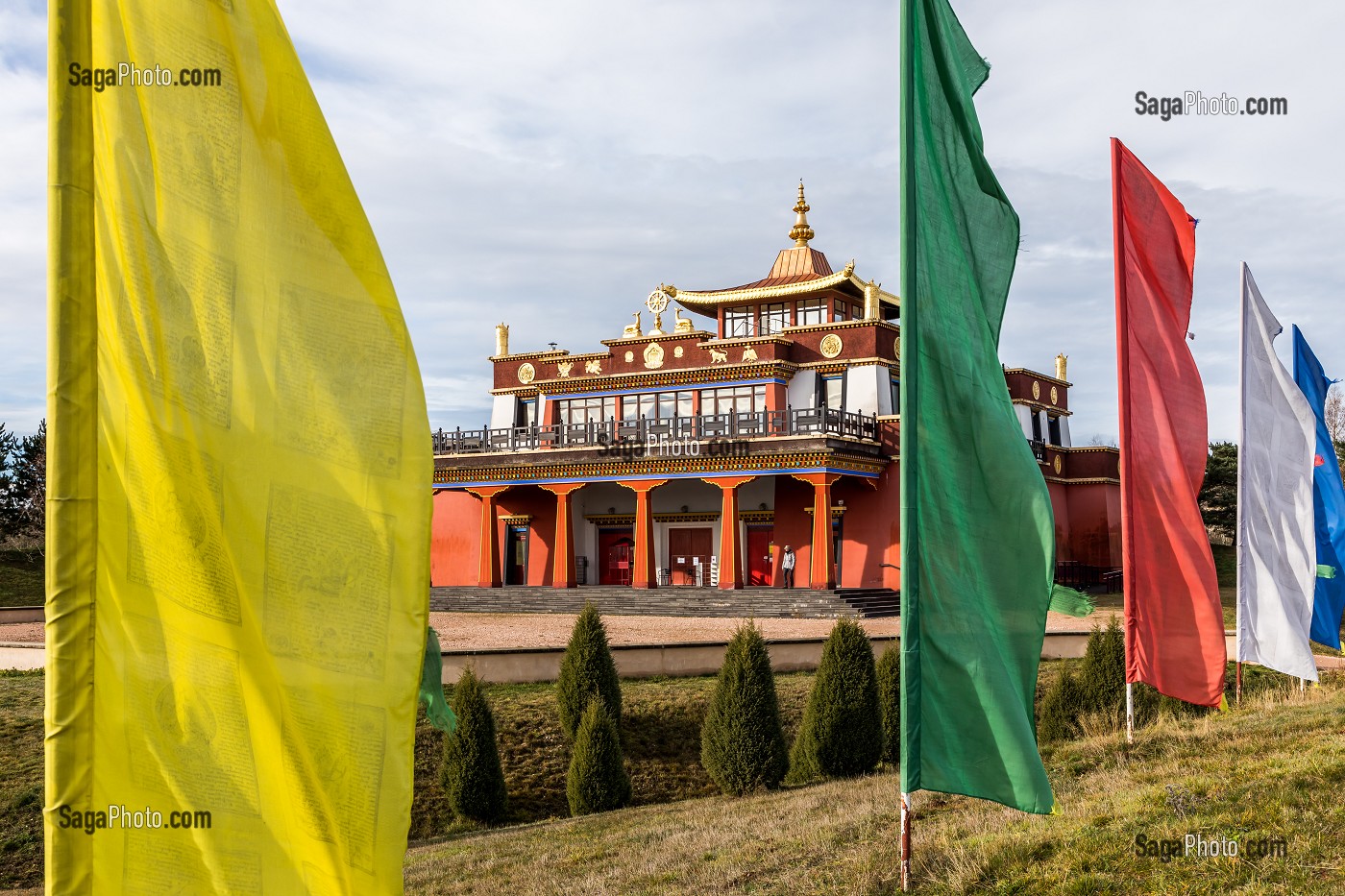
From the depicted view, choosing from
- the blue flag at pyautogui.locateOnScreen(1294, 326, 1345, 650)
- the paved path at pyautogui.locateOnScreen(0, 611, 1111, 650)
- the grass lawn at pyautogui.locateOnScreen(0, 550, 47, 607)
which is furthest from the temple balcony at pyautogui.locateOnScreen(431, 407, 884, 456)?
the blue flag at pyautogui.locateOnScreen(1294, 326, 1345, 650)

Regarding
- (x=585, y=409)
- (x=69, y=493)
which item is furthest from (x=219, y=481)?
(x=585, y=409)

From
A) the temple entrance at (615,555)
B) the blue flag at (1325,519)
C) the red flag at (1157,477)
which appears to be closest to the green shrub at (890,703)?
the red flag at (1157,477)

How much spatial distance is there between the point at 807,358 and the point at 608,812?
2648 centimetres

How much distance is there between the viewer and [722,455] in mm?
34781

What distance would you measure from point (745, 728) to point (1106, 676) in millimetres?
5285

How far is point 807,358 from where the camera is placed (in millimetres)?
37969

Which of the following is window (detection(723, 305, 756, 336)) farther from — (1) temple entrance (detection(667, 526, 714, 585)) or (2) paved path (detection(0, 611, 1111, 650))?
(2) paved path (detection(0, 611, 1111, 650))

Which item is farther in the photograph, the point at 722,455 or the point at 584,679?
the point at 722,455

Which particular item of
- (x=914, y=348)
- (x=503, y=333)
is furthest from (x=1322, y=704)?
(x=503, y=333)

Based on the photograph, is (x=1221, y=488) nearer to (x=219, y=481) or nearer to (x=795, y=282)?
(x=795, y=282)

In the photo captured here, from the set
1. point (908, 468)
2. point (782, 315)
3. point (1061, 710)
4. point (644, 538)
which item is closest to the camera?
point (908, 468)

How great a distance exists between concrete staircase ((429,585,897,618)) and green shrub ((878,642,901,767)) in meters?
13.0

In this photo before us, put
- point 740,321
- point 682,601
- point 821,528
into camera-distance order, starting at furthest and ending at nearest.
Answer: point 740,321 → point 821,528 → point 682,601

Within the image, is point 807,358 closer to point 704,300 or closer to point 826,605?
point 704,300
